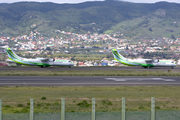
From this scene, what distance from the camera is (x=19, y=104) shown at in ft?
59.5

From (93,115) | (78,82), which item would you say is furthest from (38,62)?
(93,115)

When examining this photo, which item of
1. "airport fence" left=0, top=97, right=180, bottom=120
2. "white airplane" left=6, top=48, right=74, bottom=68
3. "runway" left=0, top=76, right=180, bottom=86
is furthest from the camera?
"white airplane" left=6, top=48, right=74, bottom=68

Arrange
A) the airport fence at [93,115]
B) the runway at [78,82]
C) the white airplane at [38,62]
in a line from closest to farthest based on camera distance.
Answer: the airport fence at [93,115] < the runway at [78,82] < the white airplane at [38,62]

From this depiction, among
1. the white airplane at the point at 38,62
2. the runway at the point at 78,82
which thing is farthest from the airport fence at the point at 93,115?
the white airplane at the point at 38,62

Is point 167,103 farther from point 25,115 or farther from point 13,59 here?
point 13,59

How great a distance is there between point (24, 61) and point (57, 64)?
8.64 metres

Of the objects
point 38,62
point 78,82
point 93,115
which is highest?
point 38,62

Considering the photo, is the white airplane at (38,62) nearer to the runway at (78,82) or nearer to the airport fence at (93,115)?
the runway at (78,82)

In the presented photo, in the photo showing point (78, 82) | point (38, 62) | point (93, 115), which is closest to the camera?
point (93, 115)

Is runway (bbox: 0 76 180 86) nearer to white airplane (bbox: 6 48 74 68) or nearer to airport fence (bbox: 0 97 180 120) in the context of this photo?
airport fence (bbox: 0 97 180 120)

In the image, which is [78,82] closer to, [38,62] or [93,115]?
[93,115]

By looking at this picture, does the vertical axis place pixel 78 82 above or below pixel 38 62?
below

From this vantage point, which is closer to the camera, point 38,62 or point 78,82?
point 78,82

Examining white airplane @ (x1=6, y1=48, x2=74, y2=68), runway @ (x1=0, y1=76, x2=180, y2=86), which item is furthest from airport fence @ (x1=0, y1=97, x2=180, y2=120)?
white airplane @ (x1=6, y1=48, x2=74, y2=68)
